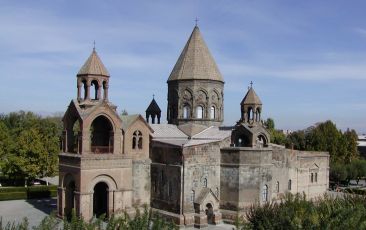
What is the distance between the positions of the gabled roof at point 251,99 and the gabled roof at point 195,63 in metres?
4.72

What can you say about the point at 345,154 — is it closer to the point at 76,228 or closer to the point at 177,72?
the point at 177,72

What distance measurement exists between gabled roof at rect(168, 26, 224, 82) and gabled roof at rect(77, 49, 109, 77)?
8.17m

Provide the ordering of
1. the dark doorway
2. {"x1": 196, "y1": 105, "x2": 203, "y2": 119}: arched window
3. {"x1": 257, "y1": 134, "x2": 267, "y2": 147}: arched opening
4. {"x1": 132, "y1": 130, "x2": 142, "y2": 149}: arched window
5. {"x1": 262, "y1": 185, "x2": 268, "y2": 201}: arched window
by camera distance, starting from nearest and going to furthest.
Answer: the dark doorway → {"x1": 262, "y1": 185, "x2": 268, "y2": 201}: arched window → {"x1": 132, "y1": 130, "x2": 142, "y2": 149}: arched window → {"x1": 257, "y1": 134, "x2": 267, "y2": 147}: arched opening → {"x1": 196, "y1": 105, "x2": 203, "y2": 119}: arched window

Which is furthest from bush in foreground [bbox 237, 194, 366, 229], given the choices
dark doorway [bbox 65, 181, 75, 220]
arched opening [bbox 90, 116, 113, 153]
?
arched opening [bbox 90, 116, 113, 153]

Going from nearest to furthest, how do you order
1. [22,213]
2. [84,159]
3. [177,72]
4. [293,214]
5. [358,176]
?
[293,214] → [84,159] → [22,213] → [177,72] → [358,176]

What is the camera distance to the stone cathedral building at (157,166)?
25953 mm

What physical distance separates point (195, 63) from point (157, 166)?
978cm

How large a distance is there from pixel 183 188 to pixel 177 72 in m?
11.3

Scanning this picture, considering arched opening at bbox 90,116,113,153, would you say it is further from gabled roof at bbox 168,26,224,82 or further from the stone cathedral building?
gabled roof at bbox 168,26,224,82

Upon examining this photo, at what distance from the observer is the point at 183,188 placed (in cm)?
2664

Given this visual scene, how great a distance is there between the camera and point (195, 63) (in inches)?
1334

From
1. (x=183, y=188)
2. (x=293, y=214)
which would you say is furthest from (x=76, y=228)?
(x=183, y=188)

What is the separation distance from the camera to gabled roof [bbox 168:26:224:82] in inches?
1323

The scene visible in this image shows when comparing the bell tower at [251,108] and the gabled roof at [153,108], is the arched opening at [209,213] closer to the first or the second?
the bell tower at [251,108]
